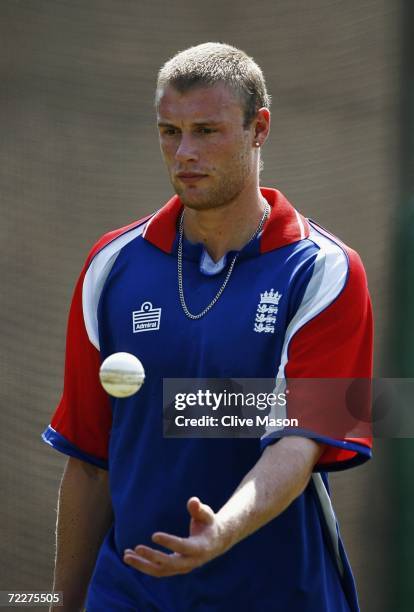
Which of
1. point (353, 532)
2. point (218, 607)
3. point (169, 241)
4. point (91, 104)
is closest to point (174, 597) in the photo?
point (218, 607)

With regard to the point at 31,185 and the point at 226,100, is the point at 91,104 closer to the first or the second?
the point at 31,185

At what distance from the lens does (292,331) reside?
3.16 m

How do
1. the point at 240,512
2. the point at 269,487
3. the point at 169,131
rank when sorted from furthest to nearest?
the point at 169,131 < the point at 269,487 < the point at 240,512

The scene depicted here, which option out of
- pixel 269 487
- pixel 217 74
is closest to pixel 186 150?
pixel 217 74

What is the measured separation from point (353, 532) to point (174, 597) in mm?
2672

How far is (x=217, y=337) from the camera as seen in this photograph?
3.22 meters

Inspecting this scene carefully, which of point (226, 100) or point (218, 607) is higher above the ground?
point (226, 100)

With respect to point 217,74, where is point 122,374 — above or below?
below

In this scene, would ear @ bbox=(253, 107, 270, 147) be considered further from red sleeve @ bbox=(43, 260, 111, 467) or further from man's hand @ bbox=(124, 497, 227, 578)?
man's hand @ bbox=(124, 497, 227, 578)

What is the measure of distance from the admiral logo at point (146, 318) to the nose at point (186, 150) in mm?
446

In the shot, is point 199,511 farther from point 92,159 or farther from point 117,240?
point 92,159

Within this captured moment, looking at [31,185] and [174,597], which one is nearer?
[174,597]

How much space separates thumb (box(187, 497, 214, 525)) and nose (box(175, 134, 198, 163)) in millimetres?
1135

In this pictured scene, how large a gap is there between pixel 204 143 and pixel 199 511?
48.1 inches
